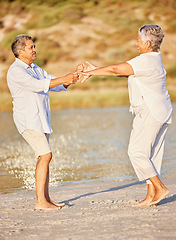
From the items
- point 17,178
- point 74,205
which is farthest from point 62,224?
point 17,178

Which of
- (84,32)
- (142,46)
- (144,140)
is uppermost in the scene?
(84,32)

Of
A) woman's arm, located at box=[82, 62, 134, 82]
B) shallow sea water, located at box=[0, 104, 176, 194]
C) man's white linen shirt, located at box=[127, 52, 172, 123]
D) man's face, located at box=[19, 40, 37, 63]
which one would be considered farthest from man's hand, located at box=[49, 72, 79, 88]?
shallow sea water, located at box=[0, 104, 176, 194]

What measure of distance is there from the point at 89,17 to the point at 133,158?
49.0m

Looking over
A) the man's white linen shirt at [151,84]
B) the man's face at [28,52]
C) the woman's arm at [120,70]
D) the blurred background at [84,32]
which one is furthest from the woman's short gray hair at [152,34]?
the blurred background at [84,32]

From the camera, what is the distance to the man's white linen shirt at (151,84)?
205 inches

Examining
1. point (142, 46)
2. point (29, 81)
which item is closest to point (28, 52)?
point (29, 81)

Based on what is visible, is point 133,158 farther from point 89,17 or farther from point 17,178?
point 89,17

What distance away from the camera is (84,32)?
48.7 m

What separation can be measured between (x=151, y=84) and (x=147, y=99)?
158 millimetres

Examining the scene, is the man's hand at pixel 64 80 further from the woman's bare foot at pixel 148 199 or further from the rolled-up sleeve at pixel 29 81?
the woman's bare foot at pixel 148 199

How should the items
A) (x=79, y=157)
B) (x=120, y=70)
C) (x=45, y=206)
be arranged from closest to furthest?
(x=120, y=70) < (x=45, y=206) < (x=79, y=157)

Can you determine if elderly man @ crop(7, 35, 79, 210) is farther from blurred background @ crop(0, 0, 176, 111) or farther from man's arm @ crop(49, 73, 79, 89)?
blurred background @ crop(0, 0, 176, 111)

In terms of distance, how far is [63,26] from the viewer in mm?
50094

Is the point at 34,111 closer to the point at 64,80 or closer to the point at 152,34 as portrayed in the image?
the point at 64,80
